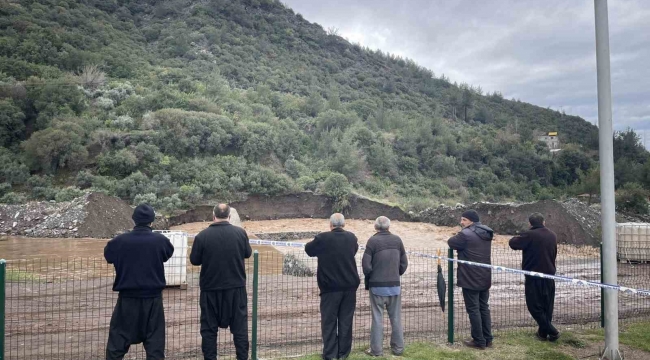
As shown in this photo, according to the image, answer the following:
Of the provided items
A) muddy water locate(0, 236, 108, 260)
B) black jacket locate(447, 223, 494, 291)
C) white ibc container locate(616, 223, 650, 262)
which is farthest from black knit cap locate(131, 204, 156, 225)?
white ibc container locate(616, 223, 650, 262)

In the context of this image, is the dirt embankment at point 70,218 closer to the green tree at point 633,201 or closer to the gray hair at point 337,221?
the gray hair at point 337,221

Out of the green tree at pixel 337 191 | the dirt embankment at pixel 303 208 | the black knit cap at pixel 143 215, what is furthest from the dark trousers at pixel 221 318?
the green tree at pixel 337 191

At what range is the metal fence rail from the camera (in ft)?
24.9

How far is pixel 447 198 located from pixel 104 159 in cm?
3254

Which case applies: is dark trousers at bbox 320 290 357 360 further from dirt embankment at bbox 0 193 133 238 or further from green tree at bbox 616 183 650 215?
green tree at bbox 616 183 650 215

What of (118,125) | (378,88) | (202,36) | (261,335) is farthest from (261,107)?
(261,335)

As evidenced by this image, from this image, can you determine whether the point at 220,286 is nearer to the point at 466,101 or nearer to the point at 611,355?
the point at 611,355

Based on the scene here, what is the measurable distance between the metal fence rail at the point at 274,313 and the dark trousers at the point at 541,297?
1.13 metres

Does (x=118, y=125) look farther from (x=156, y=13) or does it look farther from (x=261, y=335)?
(x=156, y=13)

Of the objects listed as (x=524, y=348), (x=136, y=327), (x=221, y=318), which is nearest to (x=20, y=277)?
(x=136, y=327)

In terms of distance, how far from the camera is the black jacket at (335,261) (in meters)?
6.44

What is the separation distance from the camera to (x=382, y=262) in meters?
6.65

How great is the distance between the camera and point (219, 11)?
9106 cm

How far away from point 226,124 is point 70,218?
64.4ft
